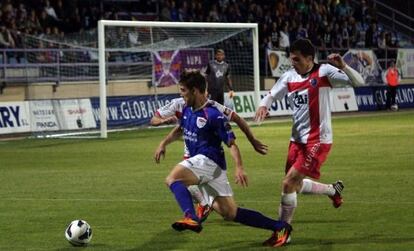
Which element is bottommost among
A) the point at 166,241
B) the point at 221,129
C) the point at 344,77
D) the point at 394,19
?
the point at 166,241

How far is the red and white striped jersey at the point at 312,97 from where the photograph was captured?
10641 millimetres

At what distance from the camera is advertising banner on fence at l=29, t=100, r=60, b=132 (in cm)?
2795

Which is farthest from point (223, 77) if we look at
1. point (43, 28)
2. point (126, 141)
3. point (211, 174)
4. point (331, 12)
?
point (331, 12)

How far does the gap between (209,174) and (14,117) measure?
61.4ft

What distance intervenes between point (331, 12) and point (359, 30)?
173 centimetres

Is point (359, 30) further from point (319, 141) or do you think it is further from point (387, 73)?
point (319, 141)

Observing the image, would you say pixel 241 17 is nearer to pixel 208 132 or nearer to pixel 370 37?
pixel 370 37

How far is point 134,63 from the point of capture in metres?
31.6

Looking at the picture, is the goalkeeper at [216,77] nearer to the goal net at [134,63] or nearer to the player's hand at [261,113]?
the goal net at [134,63]

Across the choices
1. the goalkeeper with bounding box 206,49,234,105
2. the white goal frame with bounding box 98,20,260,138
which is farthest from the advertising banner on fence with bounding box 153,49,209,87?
the goalkeeper with bounding box 206,49,234,105

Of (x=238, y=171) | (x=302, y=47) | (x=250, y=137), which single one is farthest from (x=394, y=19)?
(x=238, y=171)

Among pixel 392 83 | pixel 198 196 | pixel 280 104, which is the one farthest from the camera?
pixel 392 83

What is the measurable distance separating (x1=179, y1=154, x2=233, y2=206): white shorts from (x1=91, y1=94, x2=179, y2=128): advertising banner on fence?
2009 cm

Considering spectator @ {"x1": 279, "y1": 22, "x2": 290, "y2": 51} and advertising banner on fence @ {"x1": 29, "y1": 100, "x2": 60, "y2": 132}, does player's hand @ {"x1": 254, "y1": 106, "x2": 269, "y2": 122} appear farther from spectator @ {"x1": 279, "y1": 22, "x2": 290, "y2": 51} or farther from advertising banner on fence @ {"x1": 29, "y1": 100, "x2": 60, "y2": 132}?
spectator @ {"x1": 279, "y1": 22, "x2": 290, "y2": 51}
